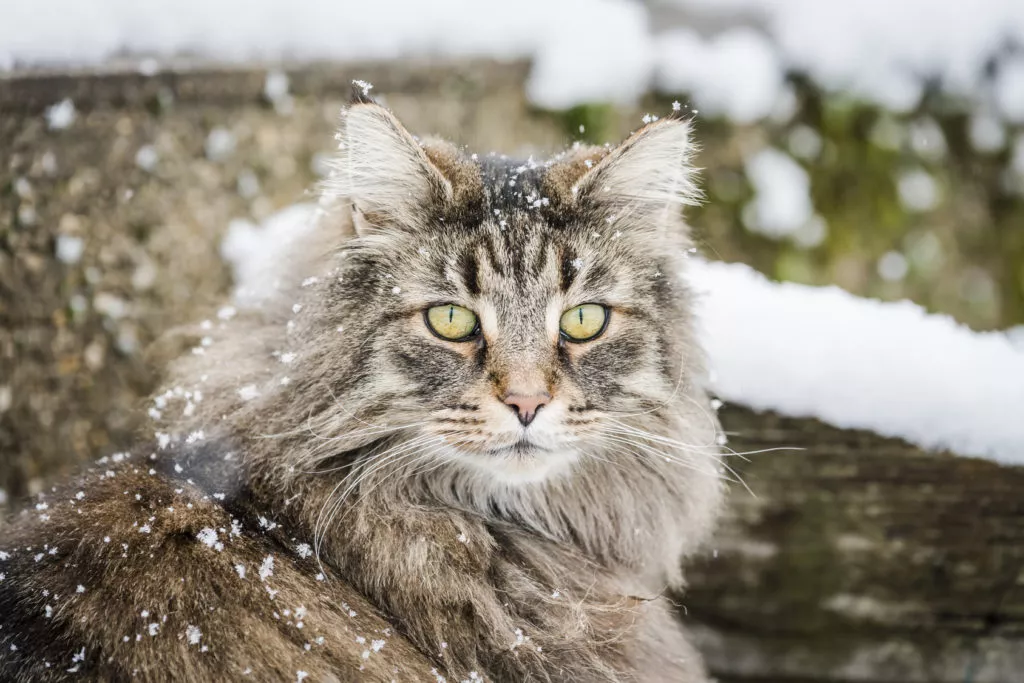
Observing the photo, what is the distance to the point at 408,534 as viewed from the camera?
6.88 ft

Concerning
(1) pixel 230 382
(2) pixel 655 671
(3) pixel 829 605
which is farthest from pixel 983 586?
(1) pixel 230 382

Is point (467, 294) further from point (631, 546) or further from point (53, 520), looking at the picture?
point (53, 520)

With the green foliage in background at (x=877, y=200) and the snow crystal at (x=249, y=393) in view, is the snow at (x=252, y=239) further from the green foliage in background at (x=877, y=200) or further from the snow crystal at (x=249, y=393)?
the green foliage in background at (x=877, y=200)

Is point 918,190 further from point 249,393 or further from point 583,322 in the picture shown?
point 249,393

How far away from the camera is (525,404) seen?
6.44ft

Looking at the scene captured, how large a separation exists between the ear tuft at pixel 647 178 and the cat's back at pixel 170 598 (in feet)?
3.51

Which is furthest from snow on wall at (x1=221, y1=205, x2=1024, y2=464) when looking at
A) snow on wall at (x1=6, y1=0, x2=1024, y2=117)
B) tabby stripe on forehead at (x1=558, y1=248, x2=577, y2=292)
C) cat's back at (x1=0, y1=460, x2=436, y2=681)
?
snow on wall at (x1=6, y1=0, x2=1024, y2=117)

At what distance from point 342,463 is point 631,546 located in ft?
2.53

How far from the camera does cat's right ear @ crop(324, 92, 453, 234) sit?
81.1 inches

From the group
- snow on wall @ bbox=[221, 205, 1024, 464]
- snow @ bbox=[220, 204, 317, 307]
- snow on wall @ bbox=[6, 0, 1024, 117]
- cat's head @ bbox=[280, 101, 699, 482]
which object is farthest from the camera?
snow on wall @ bbox=[6, 0, 1024, 117]

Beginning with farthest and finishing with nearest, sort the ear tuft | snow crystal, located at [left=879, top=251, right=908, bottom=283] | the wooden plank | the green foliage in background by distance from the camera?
snow crystal, located at [left=879, top=251, right=908, bottom=283] → the green foliage in background → the wooden plank → the ear tuft

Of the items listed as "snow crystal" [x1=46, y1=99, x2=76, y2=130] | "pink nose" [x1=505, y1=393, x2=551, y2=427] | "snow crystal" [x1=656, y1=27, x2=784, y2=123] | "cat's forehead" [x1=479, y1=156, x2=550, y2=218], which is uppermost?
"snow crystal" [x1=656, y1=27, x2=784, y2=123]

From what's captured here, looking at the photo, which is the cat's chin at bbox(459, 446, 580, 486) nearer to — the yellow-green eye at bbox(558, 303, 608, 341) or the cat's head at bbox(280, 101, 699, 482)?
the cat's head at bbox(280, 101, 699, 482)

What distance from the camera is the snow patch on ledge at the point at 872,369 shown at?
107 inches
